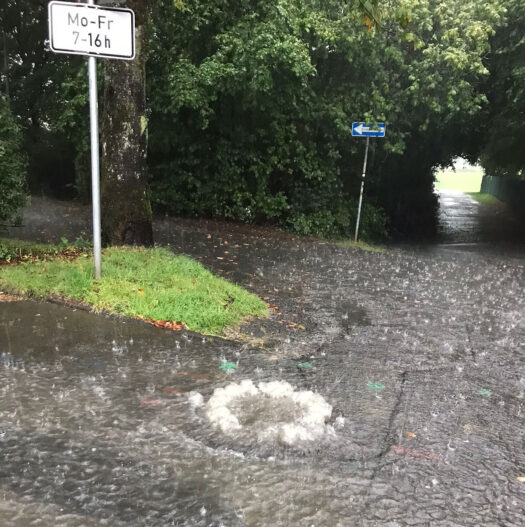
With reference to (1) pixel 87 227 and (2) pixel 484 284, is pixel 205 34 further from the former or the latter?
(2) pixel 484 284

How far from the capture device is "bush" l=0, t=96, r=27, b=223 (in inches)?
251

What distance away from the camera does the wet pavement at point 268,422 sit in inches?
97.8

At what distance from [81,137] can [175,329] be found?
923 centimetres

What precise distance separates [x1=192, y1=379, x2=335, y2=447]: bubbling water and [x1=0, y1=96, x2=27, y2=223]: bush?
4410 mm

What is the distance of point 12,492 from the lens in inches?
96.7

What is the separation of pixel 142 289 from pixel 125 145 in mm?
2349

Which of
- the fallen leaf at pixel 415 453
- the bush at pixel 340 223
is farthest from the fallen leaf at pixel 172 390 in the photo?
the bush at pixel 340 223

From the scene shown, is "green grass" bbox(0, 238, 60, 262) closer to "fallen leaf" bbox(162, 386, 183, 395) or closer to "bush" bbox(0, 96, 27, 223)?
"bush" bbox(0, 96, 27, 223)

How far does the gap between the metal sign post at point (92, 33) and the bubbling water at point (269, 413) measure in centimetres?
263

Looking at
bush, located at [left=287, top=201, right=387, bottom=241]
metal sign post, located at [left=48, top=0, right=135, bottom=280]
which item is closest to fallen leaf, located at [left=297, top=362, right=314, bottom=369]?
metal sign post, located at [left=48, top=0, right=135, bottom=280]

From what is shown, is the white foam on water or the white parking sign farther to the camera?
the white parking sign

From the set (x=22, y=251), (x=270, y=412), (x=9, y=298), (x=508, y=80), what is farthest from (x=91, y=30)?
(x=508, y=80)

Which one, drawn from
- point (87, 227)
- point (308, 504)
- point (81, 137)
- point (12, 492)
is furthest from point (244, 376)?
point (81, 137)

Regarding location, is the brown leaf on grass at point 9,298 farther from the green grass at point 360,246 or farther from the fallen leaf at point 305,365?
the green grass at point 360,246
